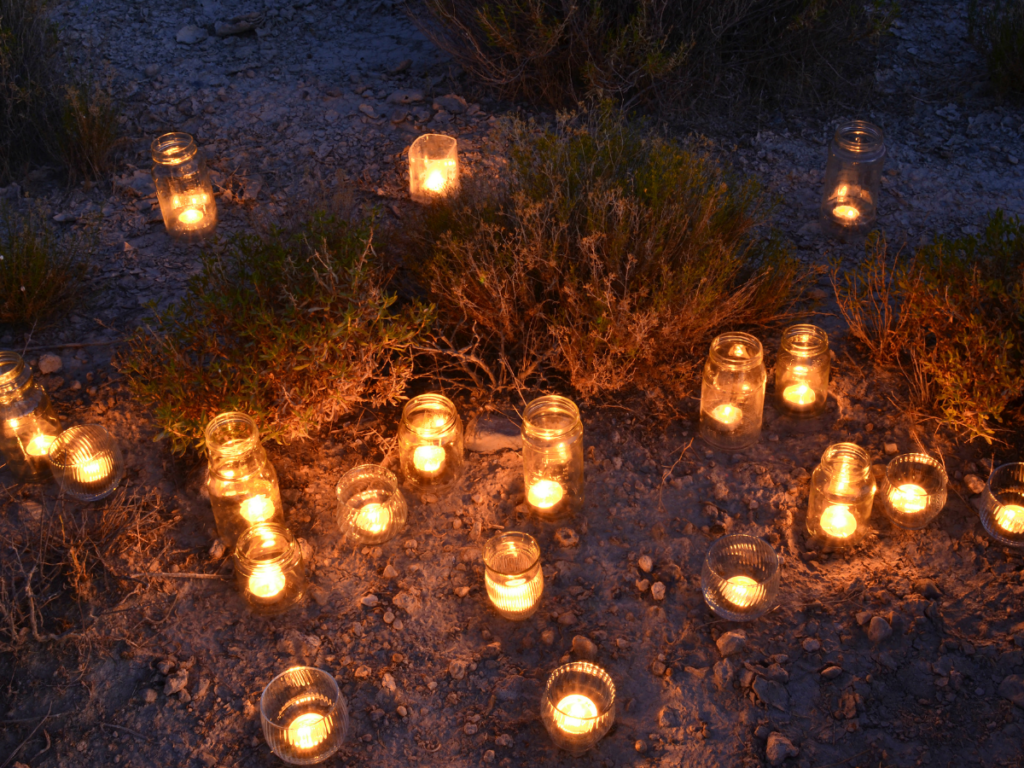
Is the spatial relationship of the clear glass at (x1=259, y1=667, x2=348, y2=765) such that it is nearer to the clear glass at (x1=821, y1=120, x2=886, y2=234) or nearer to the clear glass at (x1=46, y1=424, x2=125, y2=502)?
the clear glass at (x1=46, y1=424, x2=125, y2=502)

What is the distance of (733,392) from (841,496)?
23.9 inches

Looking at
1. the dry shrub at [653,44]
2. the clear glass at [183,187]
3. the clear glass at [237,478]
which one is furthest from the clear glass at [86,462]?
the dry shrub at [653,44]

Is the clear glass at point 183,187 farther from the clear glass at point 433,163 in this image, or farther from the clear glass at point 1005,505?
the clear glass at point 1005,505

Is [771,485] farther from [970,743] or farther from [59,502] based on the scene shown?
[59,502]

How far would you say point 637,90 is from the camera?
6.12 metres

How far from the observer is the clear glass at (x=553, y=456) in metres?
3.59

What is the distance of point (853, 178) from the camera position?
502 cm

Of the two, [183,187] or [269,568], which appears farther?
[183,187]

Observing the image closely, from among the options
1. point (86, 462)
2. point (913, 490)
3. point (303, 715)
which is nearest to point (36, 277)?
point (86, 462)

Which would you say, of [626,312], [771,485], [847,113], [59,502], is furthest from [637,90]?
[59,502]

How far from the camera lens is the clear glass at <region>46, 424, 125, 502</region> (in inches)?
147

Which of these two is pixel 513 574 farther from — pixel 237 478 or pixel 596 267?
pixel 596 267

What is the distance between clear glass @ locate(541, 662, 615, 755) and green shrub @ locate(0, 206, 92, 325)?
3.03 meters

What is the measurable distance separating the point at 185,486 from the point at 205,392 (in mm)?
416
